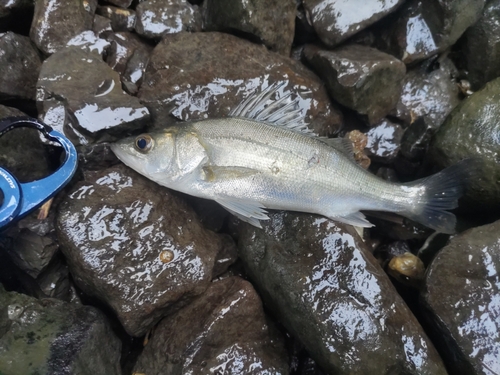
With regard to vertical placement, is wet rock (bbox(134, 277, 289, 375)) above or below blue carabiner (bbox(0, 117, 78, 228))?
below

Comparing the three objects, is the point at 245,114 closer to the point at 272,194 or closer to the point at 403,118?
the point at 272,194

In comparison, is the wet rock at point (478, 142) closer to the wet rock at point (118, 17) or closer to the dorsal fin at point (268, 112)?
the dorsal fin at point (268, 112)

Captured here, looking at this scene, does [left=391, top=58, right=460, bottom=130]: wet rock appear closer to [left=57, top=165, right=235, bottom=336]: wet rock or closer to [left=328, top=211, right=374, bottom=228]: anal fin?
[left=328, top=211, right=374, bottom=228]: anal fin

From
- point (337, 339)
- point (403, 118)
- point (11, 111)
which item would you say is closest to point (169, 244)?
point (337, 339)

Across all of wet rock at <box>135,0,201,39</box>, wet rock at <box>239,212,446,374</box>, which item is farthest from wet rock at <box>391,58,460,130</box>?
wet rock at <box>135,0,201,39</box>

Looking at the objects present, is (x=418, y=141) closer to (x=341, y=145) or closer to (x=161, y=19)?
(x=341, y=145)

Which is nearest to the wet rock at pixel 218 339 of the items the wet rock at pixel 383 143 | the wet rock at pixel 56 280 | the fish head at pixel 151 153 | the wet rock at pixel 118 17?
the wet rock at pixel 56 280
